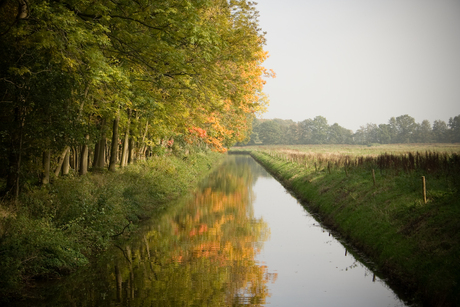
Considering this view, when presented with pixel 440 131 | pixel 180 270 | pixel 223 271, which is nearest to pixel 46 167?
pixel 180 270

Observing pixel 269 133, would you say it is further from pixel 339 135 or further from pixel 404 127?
pixel 404 127

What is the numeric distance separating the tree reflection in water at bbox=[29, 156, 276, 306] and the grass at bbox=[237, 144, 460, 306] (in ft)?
11.1

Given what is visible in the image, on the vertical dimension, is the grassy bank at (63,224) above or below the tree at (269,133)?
below

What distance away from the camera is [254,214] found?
19.7 m

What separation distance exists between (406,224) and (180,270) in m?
6.80

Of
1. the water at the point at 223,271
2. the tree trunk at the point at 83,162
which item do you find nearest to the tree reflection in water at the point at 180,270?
the water at the point at 223,271

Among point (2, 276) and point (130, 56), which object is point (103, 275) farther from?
point (130, 56)

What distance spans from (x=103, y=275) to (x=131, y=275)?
717 mm

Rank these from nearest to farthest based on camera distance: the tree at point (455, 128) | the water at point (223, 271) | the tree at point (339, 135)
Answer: the water at point (223, 271)
the tree at point (455, 128)
the tree at point (339, 135)

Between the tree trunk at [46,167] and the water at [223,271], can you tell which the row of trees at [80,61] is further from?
the water at [223,271]

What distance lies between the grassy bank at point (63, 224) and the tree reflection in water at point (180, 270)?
0.63 m

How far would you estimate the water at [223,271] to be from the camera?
8.70 metres

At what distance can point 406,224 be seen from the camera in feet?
37.2

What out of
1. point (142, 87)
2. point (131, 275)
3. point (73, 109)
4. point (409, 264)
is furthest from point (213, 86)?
Result: point (409, 264)
